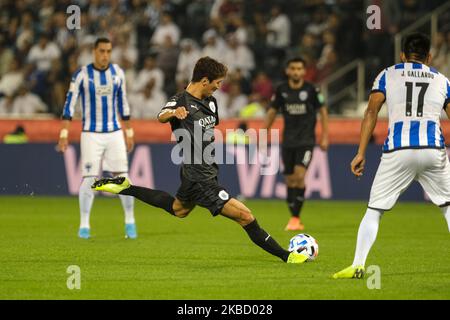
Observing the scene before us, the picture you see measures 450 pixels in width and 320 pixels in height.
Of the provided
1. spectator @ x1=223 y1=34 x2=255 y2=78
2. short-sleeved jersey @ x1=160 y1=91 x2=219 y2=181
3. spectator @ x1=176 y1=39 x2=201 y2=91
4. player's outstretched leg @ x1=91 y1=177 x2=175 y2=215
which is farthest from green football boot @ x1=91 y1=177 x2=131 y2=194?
spectator @ x1=223 y1=34 x2=255 y2=78

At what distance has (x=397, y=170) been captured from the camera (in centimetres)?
845

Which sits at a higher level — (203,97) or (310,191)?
(203,97)

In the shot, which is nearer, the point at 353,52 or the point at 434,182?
the point at 434,182

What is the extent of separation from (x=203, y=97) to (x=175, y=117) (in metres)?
0.47

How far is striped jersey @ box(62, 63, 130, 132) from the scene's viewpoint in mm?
12445

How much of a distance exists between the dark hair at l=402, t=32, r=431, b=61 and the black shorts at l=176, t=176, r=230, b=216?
2184mm

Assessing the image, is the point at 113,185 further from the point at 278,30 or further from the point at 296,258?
the point at 278,30

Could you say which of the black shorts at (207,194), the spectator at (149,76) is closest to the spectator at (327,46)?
the spectator at (149,76)

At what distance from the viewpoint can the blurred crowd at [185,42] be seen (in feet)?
67.5

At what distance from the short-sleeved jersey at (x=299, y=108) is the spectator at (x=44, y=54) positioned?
8.72 meters

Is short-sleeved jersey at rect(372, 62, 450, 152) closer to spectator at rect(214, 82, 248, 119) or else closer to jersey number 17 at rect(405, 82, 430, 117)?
jersey number 17 at rect(405, 82, 430, 117)
